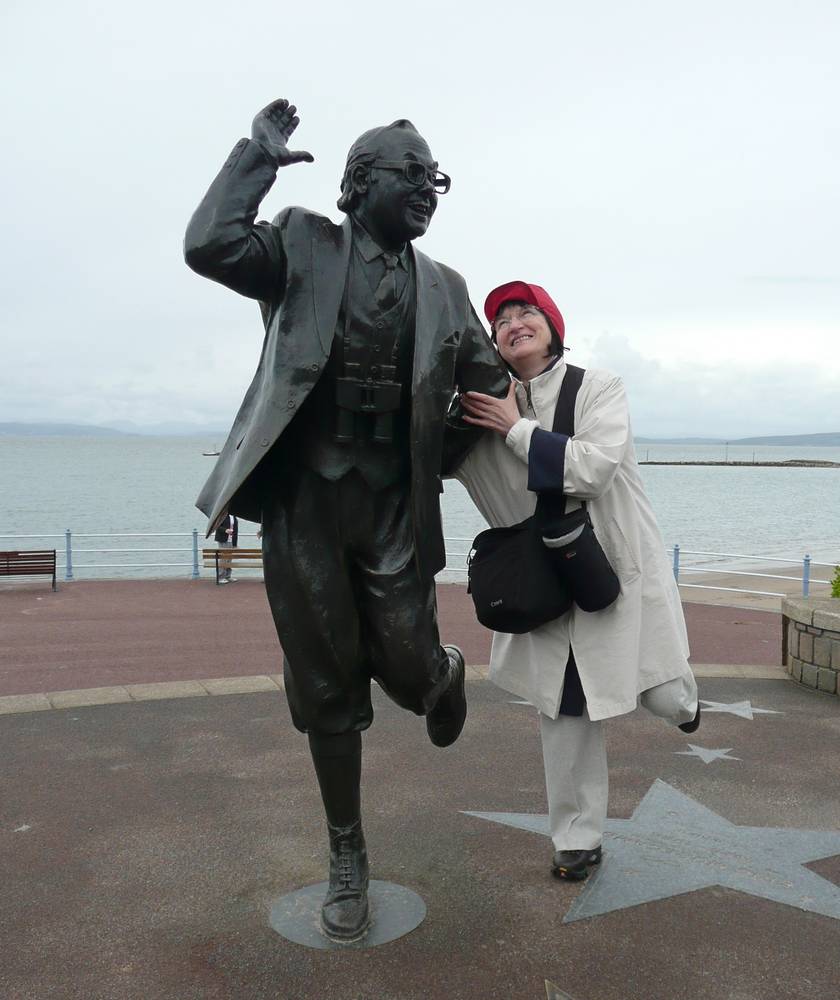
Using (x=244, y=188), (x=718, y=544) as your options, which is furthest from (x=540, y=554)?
(x=718, y=544)

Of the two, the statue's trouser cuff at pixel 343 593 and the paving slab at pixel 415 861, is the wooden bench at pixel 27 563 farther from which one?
the statue's trouser cuff at pixel 343 593

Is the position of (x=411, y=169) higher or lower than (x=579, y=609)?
higher

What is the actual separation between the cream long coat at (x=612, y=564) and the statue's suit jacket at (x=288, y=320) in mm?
426

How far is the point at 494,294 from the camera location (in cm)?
352

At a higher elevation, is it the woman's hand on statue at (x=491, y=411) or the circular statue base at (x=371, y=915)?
the woman's hand on statue at (x=491, y=411)

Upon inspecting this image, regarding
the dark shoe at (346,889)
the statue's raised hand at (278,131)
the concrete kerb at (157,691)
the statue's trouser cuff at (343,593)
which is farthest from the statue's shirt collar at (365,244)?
the concrete kerb at (157,691)

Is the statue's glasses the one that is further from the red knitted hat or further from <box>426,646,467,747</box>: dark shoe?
<box>426,646,467,747</box>: dark shoe

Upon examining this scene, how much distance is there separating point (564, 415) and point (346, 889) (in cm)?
179

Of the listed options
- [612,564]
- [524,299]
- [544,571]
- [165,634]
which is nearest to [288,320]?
[524,299]

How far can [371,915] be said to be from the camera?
3246 mm

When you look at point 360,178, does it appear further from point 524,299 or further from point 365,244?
point 524,299

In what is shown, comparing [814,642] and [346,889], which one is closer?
[346,889]

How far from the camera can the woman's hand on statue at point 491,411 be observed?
10.7 ft

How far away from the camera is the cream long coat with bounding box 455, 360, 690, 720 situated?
335cm
